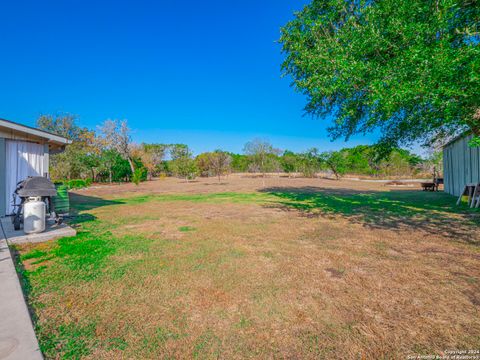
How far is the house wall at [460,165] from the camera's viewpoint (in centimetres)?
1165

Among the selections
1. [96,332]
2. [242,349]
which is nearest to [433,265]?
[242,349]

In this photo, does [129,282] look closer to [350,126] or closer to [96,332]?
[96,332]

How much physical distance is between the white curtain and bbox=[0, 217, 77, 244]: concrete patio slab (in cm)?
202

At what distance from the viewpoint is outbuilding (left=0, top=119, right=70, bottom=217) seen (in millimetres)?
7543

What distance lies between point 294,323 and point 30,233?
6432 millimetres

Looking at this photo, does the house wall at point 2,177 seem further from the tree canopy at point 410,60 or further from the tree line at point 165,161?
the tree line at point 165,161

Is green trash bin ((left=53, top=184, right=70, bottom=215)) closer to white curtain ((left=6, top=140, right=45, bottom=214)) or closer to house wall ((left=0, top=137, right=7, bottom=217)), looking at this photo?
house wall ((left=0, top=137, right=7, bottom=217))

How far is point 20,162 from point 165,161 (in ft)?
144

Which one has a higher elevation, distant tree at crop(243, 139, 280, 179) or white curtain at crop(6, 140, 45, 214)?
distant tree at crop(243, 139, 280, 179)

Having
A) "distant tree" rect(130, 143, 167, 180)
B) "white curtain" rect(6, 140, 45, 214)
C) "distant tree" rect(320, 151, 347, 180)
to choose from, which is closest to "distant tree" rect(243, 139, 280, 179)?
"distant tree" rect(320, 151, 347, 180)

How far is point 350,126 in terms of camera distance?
1048 cm

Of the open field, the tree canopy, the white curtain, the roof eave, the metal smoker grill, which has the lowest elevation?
the open field

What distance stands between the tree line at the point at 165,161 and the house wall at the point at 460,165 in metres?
10.5

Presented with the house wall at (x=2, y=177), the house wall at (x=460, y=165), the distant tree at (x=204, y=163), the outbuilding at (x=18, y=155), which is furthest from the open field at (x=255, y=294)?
the distant tree at (x=204, y=163)
